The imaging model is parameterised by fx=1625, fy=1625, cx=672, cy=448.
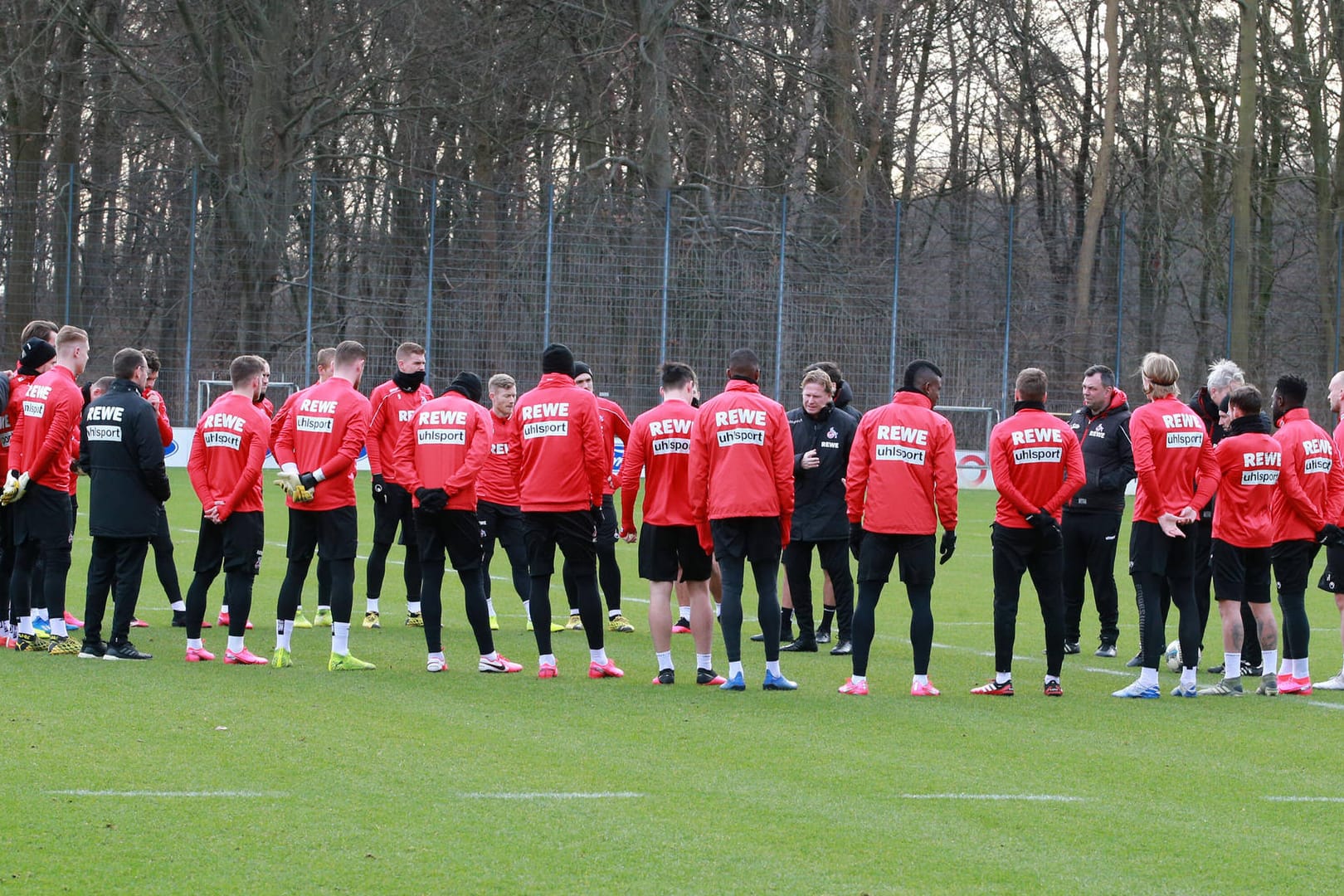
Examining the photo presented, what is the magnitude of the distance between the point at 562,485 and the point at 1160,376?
142 inches

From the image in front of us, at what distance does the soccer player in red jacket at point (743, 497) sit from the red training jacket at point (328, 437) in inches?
85.8

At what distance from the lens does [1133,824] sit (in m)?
6.29

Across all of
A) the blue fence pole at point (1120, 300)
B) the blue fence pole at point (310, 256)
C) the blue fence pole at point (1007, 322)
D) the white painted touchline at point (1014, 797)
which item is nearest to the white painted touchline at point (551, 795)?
the white painted touchline at point (1014, 797)

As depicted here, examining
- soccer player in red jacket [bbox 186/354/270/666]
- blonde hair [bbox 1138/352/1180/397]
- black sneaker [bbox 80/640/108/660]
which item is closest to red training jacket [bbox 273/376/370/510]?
soccer player in red jacket [bbox 186/354/270/666]

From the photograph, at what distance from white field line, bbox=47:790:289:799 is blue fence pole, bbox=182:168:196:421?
2156 centimetres

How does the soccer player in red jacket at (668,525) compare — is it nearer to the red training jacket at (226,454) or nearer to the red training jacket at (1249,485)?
the red training jacket at (226,454)

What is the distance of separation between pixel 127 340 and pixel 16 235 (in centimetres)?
262

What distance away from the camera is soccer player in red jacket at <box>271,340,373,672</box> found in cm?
1005

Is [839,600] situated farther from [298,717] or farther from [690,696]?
[298,717]

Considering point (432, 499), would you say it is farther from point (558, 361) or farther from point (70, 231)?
point (70, 231)

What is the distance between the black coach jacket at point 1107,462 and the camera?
11.6m

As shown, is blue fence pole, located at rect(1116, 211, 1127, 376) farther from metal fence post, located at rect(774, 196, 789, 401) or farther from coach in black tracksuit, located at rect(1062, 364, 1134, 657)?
coach in black tracksuit, located at rect(1062, 364, 1134, 657)

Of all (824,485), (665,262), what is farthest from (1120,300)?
(824,485)

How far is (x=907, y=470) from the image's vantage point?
9344mm
